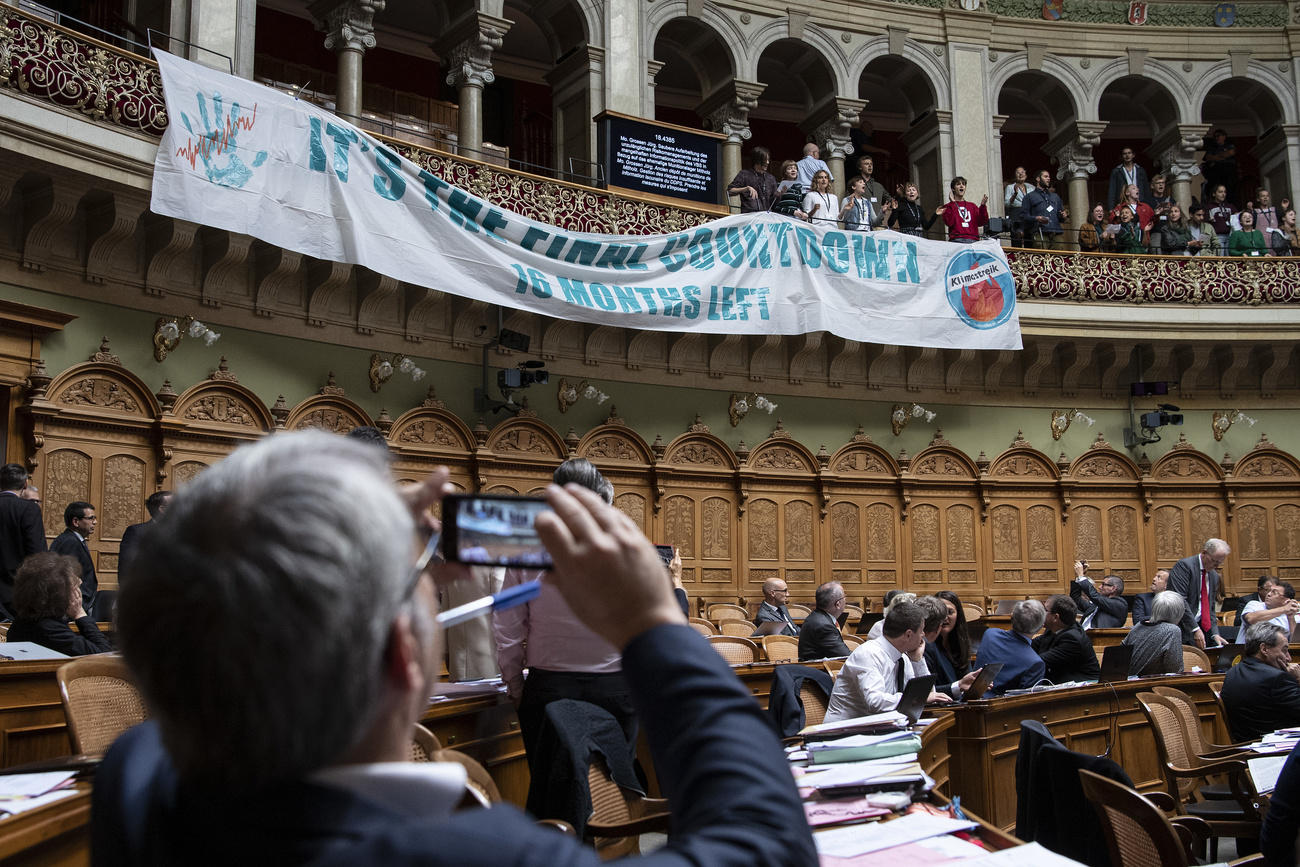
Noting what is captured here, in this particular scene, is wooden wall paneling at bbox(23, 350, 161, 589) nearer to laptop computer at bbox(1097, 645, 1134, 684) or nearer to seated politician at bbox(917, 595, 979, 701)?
seated politician at bbox(917, 595, 979, 701)

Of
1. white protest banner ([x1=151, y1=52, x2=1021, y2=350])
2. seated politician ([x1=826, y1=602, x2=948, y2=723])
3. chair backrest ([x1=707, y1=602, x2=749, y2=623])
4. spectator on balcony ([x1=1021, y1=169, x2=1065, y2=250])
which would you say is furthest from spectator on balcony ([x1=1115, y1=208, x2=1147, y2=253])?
seated politician ([x1=826, y1=602, x2=948, y2=723])

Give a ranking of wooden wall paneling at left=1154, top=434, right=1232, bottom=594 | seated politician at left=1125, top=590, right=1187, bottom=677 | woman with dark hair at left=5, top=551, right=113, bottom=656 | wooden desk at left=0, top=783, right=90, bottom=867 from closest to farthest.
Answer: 1. wooden desk at left=0, top=783, right=90, bottom=867
2. woman with dark hair at left=5, top=551, right=113, bottom=656
3. seated politician at left=1125, top=590, right=1187, bottom=677
4. wooden wall paneling at left=1154, top=434, right=1232, bottom=594

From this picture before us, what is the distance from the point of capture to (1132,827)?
10.4 ft

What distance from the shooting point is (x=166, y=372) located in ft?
33.9

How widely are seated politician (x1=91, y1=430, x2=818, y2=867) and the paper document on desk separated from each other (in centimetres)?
143

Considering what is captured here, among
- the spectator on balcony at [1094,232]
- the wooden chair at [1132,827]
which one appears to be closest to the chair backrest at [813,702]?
the wooden chair at [1132,827]

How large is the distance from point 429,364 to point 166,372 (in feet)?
9.09

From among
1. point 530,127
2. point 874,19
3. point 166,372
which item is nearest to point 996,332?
point 874,19

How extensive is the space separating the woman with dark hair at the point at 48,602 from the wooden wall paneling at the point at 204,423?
195 inches

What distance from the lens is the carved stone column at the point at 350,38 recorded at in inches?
500

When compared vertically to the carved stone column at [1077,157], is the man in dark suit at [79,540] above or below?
below

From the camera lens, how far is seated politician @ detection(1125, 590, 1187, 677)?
26.0 ft

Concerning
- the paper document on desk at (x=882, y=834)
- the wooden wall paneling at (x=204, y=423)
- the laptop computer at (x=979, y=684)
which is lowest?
the laptop computer at (x=979, y=684)

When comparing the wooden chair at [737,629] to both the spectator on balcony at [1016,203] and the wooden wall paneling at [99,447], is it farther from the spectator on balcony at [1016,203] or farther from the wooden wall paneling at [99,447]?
the spectator on balcony at [1016,203]
